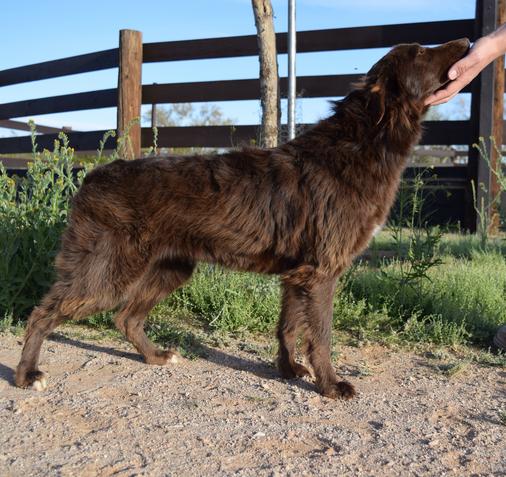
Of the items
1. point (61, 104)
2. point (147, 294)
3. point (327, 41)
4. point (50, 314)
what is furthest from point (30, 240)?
point (327, 41)

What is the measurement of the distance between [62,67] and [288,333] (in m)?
6.71

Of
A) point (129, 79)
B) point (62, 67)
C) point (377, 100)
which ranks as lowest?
point (377, 100)

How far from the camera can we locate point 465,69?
372 cm

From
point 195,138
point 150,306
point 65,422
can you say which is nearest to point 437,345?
point 150,306

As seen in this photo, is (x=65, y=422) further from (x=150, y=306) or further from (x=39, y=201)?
(x=39, y=201)

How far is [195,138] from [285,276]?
519cm

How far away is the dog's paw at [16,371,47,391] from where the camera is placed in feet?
11.3

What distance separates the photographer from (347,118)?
12.2 ft

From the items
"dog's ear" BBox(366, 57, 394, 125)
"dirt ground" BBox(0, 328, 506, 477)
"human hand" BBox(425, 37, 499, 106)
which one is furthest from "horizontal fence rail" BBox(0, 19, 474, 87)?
"dirt ground" BBox(0, 328, 506, 477)

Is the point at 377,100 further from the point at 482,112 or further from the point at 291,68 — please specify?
the point at 482,112

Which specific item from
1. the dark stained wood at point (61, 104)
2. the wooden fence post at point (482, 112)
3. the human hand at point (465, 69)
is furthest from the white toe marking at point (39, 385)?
the wooden fence post at point (482, 112)

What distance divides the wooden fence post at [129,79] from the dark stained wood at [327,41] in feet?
1.39

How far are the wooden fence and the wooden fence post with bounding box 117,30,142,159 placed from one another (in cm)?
1

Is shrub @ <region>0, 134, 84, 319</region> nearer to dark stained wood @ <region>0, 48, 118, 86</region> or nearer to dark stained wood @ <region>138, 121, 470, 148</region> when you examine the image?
dark stained wood @ <region>138, 121, 470, 148</region>
